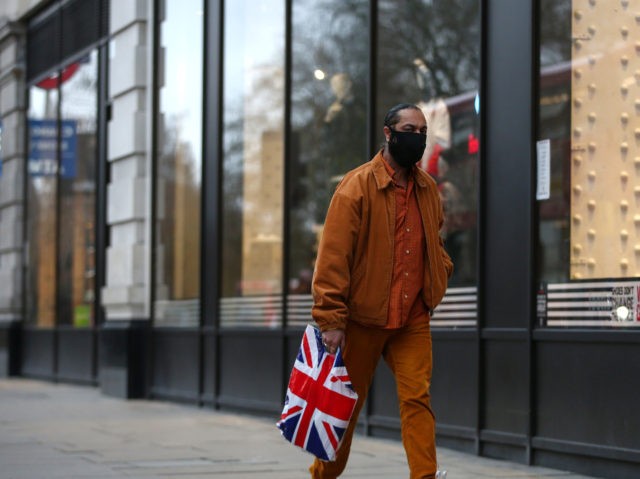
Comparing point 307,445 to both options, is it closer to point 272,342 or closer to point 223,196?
point 272,342

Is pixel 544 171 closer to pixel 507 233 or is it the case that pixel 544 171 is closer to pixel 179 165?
pixel 507 233

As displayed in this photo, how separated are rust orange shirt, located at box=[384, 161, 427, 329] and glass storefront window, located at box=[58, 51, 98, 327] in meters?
11.6

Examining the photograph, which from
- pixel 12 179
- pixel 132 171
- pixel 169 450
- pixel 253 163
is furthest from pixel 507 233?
pixel 12 179

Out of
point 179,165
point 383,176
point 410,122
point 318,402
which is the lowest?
point 318,402

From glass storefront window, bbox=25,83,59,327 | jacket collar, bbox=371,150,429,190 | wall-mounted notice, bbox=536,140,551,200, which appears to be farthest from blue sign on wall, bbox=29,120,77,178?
jacket collar, bbox=371,150,429,190

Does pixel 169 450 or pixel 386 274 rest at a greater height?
pixel 386 274

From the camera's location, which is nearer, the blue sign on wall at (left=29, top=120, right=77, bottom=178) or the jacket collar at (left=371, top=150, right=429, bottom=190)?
the jacket collar at (left=371, top=150, right=429, bottom=190)

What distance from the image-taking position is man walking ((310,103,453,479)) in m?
5.84

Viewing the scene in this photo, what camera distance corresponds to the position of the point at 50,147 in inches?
743

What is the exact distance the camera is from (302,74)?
12117 mm

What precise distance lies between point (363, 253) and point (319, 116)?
5.94 metres

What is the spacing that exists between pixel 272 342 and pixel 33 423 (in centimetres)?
229

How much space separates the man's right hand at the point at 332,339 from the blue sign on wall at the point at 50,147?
1291cm

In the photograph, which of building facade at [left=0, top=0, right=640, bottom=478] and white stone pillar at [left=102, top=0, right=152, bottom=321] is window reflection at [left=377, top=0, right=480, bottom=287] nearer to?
building facade at [left=0, top=0, right=640, bottom=478]
